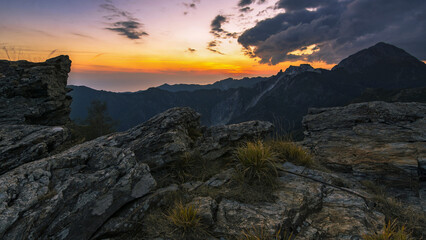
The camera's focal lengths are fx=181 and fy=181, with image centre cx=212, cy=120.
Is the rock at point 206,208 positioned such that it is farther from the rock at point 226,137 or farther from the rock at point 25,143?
the rock at point 25,143

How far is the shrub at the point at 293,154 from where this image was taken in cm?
700

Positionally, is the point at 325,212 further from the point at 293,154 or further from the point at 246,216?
the point at 293,154

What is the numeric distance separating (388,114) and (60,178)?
Result: 14.9 meters

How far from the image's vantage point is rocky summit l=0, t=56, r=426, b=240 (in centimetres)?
356

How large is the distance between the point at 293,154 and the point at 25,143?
891 cm

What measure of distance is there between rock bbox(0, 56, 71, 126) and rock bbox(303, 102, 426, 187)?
1539 centimetres

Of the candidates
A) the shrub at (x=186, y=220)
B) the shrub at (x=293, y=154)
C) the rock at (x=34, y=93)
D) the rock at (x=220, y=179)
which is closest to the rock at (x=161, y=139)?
the rock at (x=220, y=179)

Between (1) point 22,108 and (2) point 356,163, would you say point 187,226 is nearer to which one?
(2) point 356,163

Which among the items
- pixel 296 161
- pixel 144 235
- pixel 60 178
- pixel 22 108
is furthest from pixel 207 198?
pixel 22 108

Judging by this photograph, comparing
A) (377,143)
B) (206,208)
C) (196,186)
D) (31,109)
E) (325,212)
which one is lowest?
(325,212)

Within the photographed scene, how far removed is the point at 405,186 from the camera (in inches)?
244

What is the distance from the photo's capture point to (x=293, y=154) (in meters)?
7.29

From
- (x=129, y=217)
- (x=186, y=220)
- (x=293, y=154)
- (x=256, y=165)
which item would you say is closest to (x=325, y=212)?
(x=256, y=165)

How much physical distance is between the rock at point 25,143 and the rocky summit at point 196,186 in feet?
0.08
